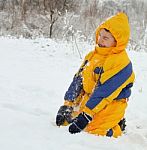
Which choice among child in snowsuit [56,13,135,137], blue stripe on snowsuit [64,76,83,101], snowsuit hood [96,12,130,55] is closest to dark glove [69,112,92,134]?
child in snowsuit [56,13,135,137]

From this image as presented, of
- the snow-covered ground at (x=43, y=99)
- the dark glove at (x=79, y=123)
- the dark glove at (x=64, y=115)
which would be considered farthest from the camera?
the dark glove at (x=64, y=115)

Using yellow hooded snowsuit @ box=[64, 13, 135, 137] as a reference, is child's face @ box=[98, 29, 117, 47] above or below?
above

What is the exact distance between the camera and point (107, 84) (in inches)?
147

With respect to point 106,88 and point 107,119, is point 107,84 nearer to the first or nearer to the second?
point 106,88

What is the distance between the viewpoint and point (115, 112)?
3.84 metres

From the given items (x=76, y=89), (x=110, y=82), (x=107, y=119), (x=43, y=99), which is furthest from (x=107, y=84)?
(x=43, y=99)

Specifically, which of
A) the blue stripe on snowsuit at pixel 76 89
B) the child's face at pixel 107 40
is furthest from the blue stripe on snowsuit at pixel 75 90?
the child's face at pixel 107 40

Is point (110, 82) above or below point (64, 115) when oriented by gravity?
above

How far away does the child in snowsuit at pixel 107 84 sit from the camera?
3.75 meters

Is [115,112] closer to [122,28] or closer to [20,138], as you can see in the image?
[122,28]

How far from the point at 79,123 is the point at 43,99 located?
1.51 meters

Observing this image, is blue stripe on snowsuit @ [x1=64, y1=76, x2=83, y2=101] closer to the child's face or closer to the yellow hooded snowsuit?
the yellow hooded snowsuit

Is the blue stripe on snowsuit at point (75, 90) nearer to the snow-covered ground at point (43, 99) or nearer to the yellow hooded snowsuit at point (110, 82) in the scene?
the yellow hooded snowsuit at point (110, 82)

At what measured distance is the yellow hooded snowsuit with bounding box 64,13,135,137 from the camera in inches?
148
